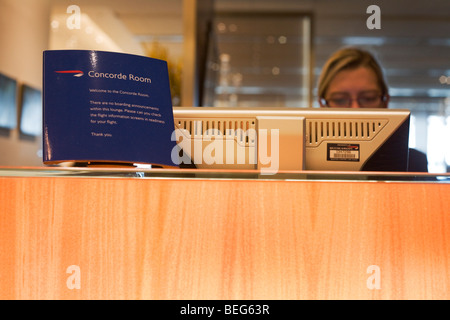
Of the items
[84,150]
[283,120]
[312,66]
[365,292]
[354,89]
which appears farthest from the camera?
[312,66]

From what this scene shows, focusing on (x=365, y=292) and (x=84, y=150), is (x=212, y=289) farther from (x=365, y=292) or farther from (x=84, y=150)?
(x=84, y=150)

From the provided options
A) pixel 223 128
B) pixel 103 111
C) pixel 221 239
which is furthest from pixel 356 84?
pixel 221 239

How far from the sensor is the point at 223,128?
91 centimetres

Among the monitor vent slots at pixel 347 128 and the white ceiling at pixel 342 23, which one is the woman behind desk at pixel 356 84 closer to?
the monitor vent slots at pixel 347 128

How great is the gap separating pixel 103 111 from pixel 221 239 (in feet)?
1.03

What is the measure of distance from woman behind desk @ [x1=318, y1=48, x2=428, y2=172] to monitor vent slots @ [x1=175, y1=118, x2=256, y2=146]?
43.4 inches

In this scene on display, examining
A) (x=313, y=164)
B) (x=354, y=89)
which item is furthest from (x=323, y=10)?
(x=313, y=164)

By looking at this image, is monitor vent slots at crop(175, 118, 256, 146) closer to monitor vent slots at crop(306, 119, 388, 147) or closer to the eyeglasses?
monitor vent slots at crop(306, 119, 388, 147)

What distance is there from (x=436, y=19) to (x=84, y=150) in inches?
230

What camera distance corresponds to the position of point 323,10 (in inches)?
205

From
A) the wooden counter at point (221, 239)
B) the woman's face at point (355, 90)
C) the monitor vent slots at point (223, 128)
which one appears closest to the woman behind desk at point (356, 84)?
the woman's face at point (355, 90)

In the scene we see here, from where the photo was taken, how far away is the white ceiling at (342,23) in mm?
4707

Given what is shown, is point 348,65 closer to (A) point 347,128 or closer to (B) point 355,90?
(B) point 355,90

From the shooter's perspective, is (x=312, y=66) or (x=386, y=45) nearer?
(x=312, y=66)
